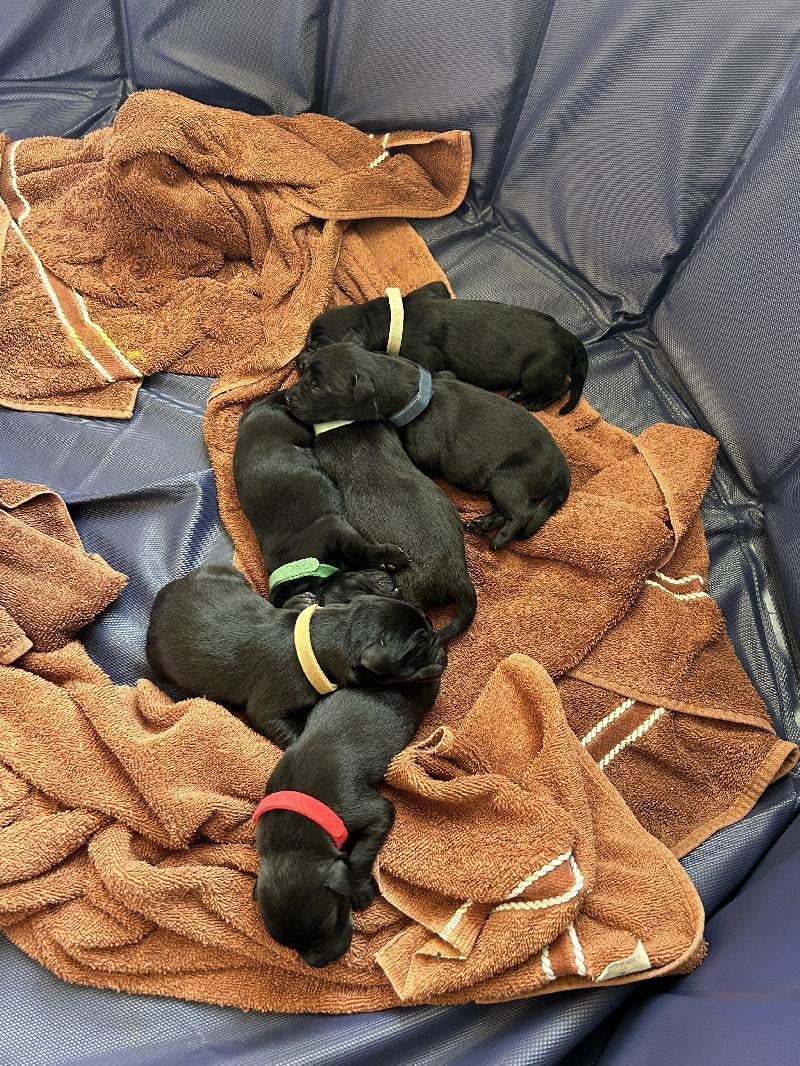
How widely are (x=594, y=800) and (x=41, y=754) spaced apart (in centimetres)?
109

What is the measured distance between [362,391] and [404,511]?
13.0 inches

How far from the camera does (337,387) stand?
82.8 inches

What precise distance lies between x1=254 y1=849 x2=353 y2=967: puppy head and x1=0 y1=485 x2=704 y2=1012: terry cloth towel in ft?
0.23

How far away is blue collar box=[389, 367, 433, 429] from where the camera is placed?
2.14m

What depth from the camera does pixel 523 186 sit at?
8.70 ft

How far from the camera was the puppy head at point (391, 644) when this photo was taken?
5.51ft

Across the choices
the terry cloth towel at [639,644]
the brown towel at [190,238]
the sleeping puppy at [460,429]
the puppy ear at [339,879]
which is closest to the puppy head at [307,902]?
the puppy ear at [339,879]

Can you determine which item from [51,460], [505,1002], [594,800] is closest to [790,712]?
[594,800]

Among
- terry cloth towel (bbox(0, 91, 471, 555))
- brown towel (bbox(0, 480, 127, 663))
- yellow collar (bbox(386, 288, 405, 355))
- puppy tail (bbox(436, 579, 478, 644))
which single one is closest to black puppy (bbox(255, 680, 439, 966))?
puppy tail (bbox(436, 579, 478, 644))

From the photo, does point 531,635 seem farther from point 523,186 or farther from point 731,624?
point 523,186

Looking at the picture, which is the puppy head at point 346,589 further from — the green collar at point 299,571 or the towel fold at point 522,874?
the towel fold at point 522,874

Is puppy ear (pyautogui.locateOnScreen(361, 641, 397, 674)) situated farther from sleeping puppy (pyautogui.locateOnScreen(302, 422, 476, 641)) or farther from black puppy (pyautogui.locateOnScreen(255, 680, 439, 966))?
sleeping puppy (pyautogui.locateOnScreen(302, 422, 476, 641))

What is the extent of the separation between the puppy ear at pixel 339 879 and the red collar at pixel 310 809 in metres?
0.05

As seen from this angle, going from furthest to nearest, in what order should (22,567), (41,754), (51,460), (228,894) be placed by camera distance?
(51,460)
(22,567)
(41,754)
(228,894)
